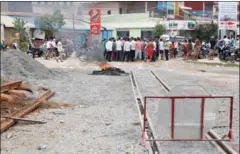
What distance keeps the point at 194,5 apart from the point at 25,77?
4857cm

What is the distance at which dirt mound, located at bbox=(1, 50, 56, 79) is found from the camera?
16781 millimetres

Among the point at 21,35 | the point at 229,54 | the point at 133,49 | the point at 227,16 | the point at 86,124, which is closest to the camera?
the point at 86,124

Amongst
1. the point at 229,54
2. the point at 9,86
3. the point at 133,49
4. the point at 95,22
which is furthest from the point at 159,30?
the point at 9,86

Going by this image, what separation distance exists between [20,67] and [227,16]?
16598 mm

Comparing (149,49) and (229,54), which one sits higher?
(149,49)

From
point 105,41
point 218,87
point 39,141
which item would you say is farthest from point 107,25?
point 39,141

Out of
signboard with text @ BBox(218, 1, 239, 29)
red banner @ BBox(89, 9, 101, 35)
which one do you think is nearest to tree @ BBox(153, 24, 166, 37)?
signboard with text @ BBox(218, 1, 239, 29)

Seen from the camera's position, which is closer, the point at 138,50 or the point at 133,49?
the point at 133,49

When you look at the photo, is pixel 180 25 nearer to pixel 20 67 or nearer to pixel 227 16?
pixel 227 16

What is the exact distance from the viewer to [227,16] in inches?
1192

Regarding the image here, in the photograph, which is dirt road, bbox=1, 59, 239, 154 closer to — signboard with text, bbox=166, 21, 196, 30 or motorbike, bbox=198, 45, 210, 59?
motorbike, bbox=198, 45, 210, 59

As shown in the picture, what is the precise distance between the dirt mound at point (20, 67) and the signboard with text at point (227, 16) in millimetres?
14673

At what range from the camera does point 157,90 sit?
1468cm

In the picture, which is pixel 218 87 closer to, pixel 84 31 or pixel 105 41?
pixel 105 41
